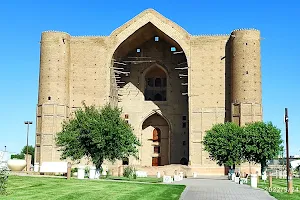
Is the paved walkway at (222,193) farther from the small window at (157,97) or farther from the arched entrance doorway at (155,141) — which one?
the small window at (157,97)

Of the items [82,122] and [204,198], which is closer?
[204,198]

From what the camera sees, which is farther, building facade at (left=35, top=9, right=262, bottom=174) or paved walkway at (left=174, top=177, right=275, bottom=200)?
building facade at (left=35, top=9, right=262, bottom=174)

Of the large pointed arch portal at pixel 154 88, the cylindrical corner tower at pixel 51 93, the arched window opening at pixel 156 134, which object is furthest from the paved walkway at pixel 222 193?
the arched window opening at pixel 156 134

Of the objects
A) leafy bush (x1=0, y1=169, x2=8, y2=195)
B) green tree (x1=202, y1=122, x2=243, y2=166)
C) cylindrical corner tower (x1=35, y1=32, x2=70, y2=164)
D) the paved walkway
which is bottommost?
the paved walkway

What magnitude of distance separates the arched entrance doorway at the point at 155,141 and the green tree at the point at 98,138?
2611cm

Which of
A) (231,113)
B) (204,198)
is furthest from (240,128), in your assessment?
(204,198)

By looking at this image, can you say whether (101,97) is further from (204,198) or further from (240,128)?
(204,198)

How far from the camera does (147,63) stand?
60.3m

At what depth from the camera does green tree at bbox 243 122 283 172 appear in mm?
42938

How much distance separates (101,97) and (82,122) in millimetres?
19966

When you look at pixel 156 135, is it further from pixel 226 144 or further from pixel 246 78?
pixel 226 144

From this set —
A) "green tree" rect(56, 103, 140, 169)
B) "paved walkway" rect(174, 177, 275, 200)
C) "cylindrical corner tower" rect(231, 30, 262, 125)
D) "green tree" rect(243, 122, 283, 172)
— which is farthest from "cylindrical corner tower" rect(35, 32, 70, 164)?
"paved walkway" rect(174, 177, 275, 200)

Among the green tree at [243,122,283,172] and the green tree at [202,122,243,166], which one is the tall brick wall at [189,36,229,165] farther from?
the green tree at [243,122,283,172]

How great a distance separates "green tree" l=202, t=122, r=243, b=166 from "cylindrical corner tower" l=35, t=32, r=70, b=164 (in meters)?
16.6
